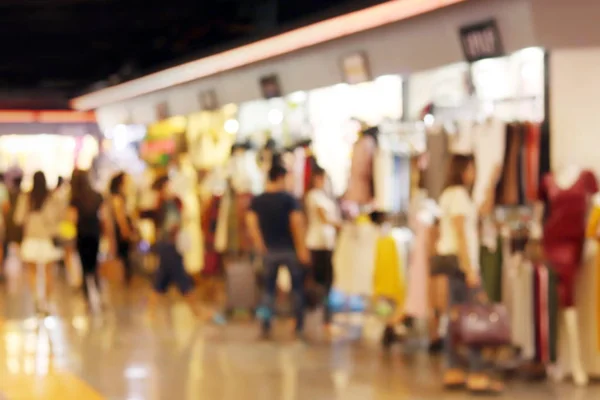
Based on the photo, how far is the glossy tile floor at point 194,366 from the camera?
6.85 metres

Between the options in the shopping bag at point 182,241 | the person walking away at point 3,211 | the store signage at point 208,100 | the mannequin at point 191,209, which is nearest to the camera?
the shopping bag at point 182,241

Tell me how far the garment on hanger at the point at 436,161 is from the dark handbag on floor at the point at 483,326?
1653mm

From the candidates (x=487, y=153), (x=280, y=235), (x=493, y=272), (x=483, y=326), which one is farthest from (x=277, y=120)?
(x=483, y=326)

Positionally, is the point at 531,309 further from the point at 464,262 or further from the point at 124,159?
the point at 124,159

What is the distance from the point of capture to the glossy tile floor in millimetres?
6848

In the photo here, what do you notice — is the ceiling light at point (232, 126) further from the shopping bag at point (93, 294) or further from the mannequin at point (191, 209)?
the shopping bag at point (93, 294)

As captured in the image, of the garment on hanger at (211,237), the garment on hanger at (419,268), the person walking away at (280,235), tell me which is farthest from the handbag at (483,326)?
the garment on hanger at (211,237)

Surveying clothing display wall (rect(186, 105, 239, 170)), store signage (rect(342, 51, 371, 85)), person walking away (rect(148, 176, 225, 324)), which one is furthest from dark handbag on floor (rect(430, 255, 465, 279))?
clothing display wall (rect(186, 105, 239, 170))

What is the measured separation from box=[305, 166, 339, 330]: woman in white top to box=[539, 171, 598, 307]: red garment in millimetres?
2685

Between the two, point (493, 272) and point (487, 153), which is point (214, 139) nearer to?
point (487, 153)

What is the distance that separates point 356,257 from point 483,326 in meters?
2.70

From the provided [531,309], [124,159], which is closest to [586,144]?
[531,309]

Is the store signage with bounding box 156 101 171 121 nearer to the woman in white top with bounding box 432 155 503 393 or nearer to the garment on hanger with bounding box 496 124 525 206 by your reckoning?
the garment on hanger with bounding box 496 124 525 206

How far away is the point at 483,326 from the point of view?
666 centimetres
